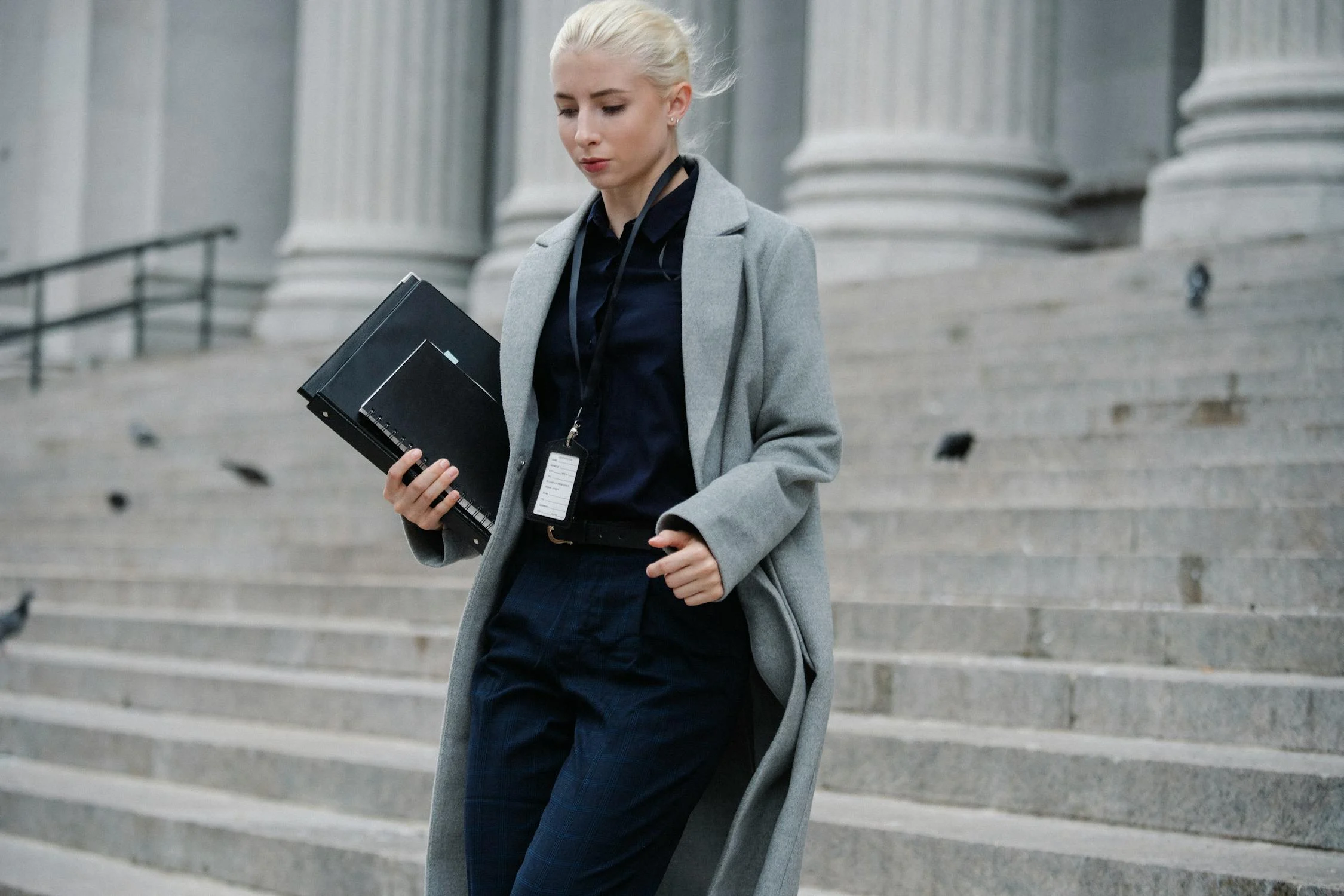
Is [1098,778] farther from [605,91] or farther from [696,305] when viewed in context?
[605,91]

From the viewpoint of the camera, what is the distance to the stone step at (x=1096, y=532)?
5180 millimetres

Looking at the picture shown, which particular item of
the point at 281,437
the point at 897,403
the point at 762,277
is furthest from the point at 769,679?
the point at 281,437

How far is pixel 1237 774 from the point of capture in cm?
398

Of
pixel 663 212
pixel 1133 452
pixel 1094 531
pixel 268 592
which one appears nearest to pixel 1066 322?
pixel 1133 452

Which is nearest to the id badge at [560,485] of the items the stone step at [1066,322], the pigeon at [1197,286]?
the stone step at [1066,322]

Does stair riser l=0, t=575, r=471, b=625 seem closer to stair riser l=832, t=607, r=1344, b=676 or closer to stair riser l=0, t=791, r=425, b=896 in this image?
stair riser l=0, t=791, r=425, b=896

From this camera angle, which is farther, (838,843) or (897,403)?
(897,403)

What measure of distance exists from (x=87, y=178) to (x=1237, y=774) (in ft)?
49.8

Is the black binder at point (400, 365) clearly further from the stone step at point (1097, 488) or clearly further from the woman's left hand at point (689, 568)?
the stone step at point (1097, 488)

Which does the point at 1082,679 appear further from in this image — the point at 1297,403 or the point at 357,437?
the point at 357,437

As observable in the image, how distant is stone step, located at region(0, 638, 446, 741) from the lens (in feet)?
19.3

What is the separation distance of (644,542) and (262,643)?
474 cm

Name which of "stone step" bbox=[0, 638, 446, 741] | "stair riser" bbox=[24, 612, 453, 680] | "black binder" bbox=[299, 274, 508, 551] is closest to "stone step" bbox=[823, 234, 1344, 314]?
"stair riser" bbox=[24, 612, 453, 680]

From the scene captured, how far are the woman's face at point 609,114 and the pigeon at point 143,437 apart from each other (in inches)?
347
